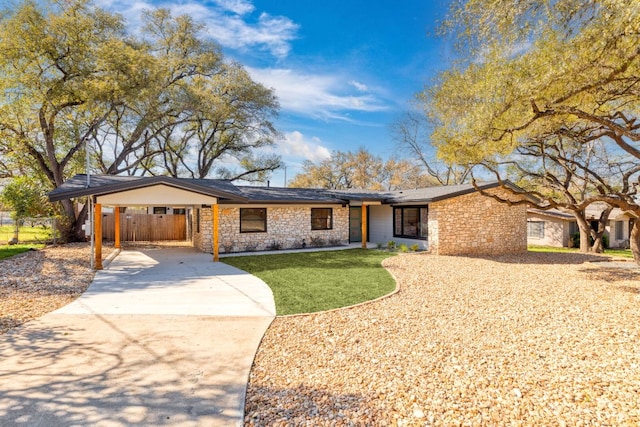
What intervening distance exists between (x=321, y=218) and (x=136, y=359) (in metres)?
11.9

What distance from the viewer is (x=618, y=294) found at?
716 cm

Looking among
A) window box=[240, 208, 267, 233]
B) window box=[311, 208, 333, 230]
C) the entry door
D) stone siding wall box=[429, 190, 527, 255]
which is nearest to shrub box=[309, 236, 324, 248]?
window box=[311, 208, 333, 230]

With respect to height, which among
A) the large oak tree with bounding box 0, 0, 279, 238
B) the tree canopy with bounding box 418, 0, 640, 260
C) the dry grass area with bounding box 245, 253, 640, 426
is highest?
the large oak tree with bounding box 0, 0, 279, 238

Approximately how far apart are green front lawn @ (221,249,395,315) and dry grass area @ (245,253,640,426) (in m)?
0.61

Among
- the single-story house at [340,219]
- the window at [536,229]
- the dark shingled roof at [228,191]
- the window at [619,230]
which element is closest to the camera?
the dark shingled roof at [228,191]

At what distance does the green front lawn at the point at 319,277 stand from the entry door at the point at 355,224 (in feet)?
11.7

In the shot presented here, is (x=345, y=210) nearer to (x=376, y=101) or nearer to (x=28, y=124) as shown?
(x=376, y=101)

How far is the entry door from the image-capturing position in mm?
17016

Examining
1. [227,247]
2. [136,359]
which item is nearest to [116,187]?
[227,247]

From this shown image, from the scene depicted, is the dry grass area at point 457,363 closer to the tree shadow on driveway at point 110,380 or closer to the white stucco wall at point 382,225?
the tree shadow on driveway at point 110,380

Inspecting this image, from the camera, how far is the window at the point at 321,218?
15.3 m

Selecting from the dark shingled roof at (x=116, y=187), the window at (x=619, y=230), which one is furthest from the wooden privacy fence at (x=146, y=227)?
the window at (x=619, y=230)

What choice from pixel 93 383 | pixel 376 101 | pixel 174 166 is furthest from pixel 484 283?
pixel 174 166

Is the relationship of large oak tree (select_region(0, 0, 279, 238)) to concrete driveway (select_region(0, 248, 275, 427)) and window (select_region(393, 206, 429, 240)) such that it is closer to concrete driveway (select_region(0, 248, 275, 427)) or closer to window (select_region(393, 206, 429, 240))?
concrete driveway (select_region(0, 248, 275, 427))
